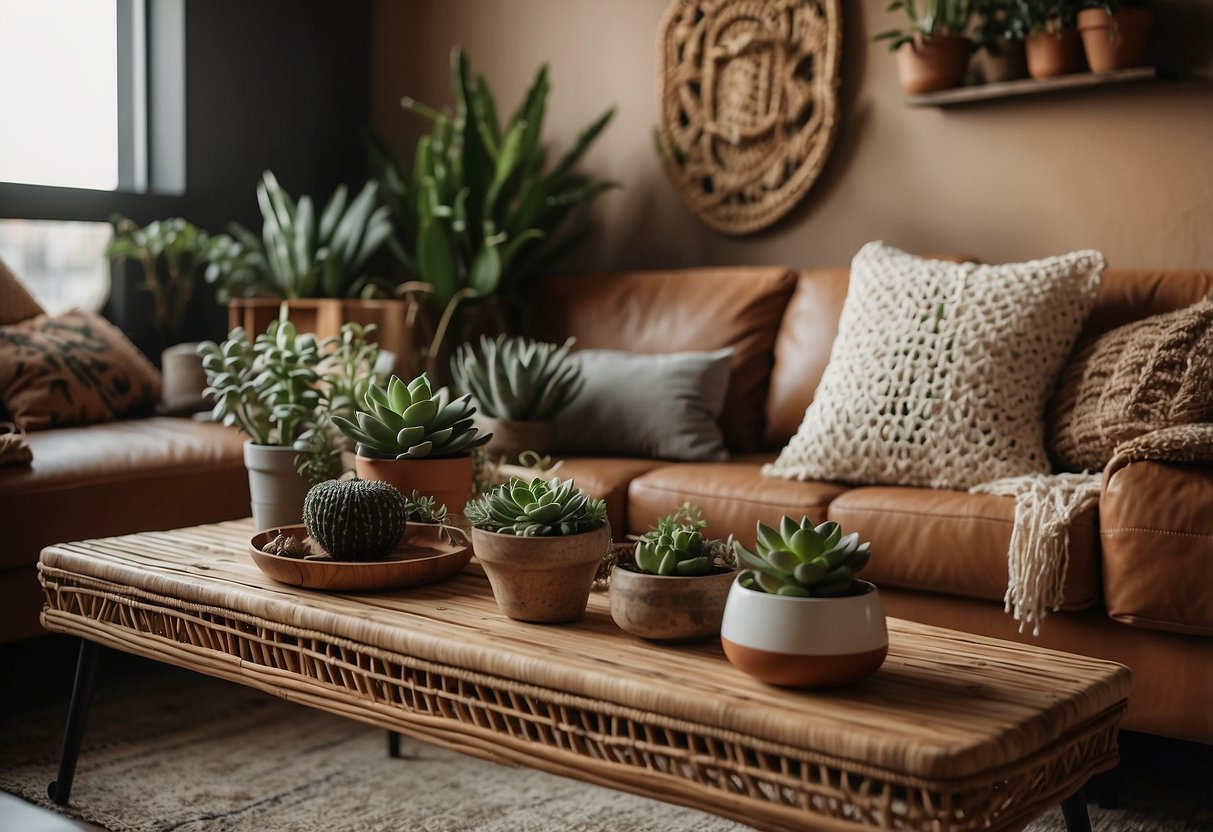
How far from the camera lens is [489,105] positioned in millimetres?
3639

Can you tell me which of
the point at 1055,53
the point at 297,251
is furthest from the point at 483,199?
the point at 1055,53

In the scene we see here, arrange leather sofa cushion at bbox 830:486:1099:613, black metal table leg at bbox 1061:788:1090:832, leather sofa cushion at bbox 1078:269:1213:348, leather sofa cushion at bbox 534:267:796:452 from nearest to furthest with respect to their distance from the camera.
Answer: black metal table leg at bbox 1061:788:1090:832, leather sofa cushion at bbox 830:486:1099:613, leather sofa cushion at bbox 1078:269:1213:348, leather sofa cushion at bbox 534:267:796:452

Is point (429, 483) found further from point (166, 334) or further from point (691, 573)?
point (166, 334)

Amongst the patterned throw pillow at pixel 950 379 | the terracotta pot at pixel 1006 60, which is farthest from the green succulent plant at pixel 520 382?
the terracotta pot at pixel 1006 60

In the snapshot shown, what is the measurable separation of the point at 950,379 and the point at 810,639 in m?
1.36

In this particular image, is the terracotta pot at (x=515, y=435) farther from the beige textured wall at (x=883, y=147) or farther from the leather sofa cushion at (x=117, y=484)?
the beige textured wall at (x=883, y=147)

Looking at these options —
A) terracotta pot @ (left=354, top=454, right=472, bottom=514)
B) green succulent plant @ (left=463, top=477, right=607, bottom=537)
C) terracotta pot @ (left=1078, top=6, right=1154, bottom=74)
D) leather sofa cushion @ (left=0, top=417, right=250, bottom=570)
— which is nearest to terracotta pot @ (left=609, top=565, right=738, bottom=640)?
green succulent plant @ (left=463, top=477, right=607, bottom=537)

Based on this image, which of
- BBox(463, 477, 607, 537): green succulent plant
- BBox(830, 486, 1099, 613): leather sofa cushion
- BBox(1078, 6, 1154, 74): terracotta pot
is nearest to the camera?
BBox(463, 477, 607, 537): green succulent plant

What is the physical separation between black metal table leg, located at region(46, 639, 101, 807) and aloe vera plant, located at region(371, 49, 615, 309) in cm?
172

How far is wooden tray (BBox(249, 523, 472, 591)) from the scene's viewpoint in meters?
1.58

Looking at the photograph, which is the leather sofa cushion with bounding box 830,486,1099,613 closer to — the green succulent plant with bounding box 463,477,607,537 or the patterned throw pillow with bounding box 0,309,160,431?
the green succulent plant with bounding box 463,477,607,537

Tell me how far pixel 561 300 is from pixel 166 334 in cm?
125

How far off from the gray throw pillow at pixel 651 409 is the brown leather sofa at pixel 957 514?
8 centimetres

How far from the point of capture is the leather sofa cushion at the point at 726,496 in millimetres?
2371
